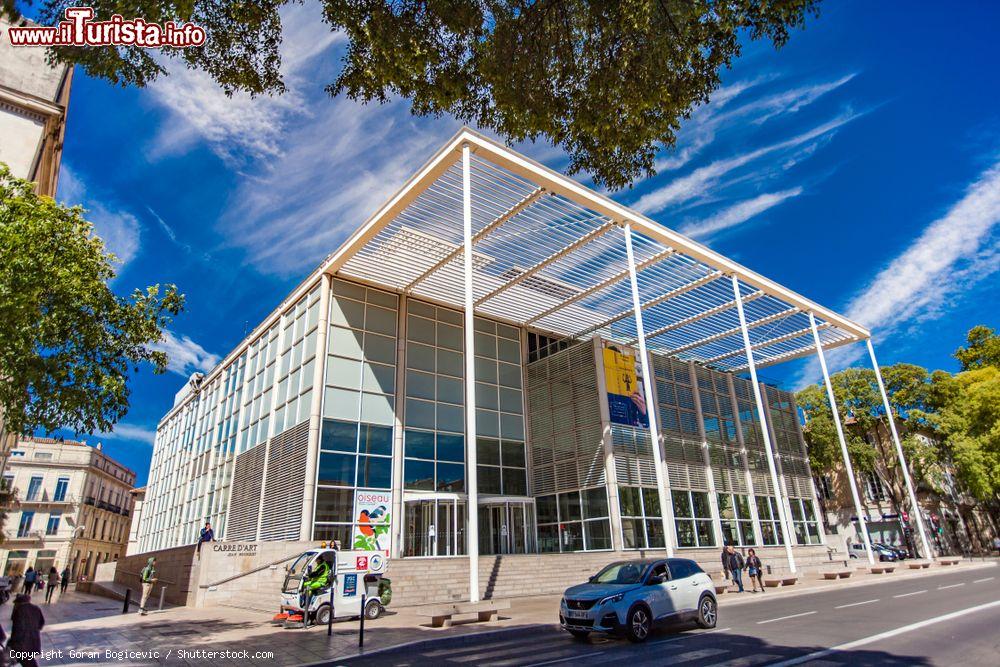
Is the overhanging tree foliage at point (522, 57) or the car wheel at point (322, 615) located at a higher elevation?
the overhanging tree foliage at point (522, 57)

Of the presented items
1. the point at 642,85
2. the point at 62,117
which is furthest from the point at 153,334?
the point at 642,85

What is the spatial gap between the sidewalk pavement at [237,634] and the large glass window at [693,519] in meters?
8.85

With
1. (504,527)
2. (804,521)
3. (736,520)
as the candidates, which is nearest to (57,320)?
(504,527)

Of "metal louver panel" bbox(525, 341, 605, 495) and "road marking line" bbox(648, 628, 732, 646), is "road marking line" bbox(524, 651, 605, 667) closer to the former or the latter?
"road marking line" bbox(648, 628, 732, 646)

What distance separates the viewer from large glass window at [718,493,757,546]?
2811 cm

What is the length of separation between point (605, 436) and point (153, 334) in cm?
1810

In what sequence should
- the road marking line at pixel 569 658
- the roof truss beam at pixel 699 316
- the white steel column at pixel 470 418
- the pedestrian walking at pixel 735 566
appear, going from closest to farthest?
the road marking line at pixel 569 658, the white steel column at pixel 470 418, the pedestrian walking at pixel 735 566, the roof truss beam at pixel 699 316

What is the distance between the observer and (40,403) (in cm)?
1200

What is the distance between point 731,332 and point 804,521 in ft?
42.0

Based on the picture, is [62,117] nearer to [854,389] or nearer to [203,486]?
[203,486]

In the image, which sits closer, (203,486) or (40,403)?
(40,403)

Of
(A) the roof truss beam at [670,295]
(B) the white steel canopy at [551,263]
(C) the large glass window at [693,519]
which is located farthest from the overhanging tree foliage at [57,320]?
(C) the large glass window at [693,519]

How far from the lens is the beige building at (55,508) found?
48344mm

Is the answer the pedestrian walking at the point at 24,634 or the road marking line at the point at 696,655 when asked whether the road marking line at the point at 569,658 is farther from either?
the pedestrian walking at the point at 24,634
